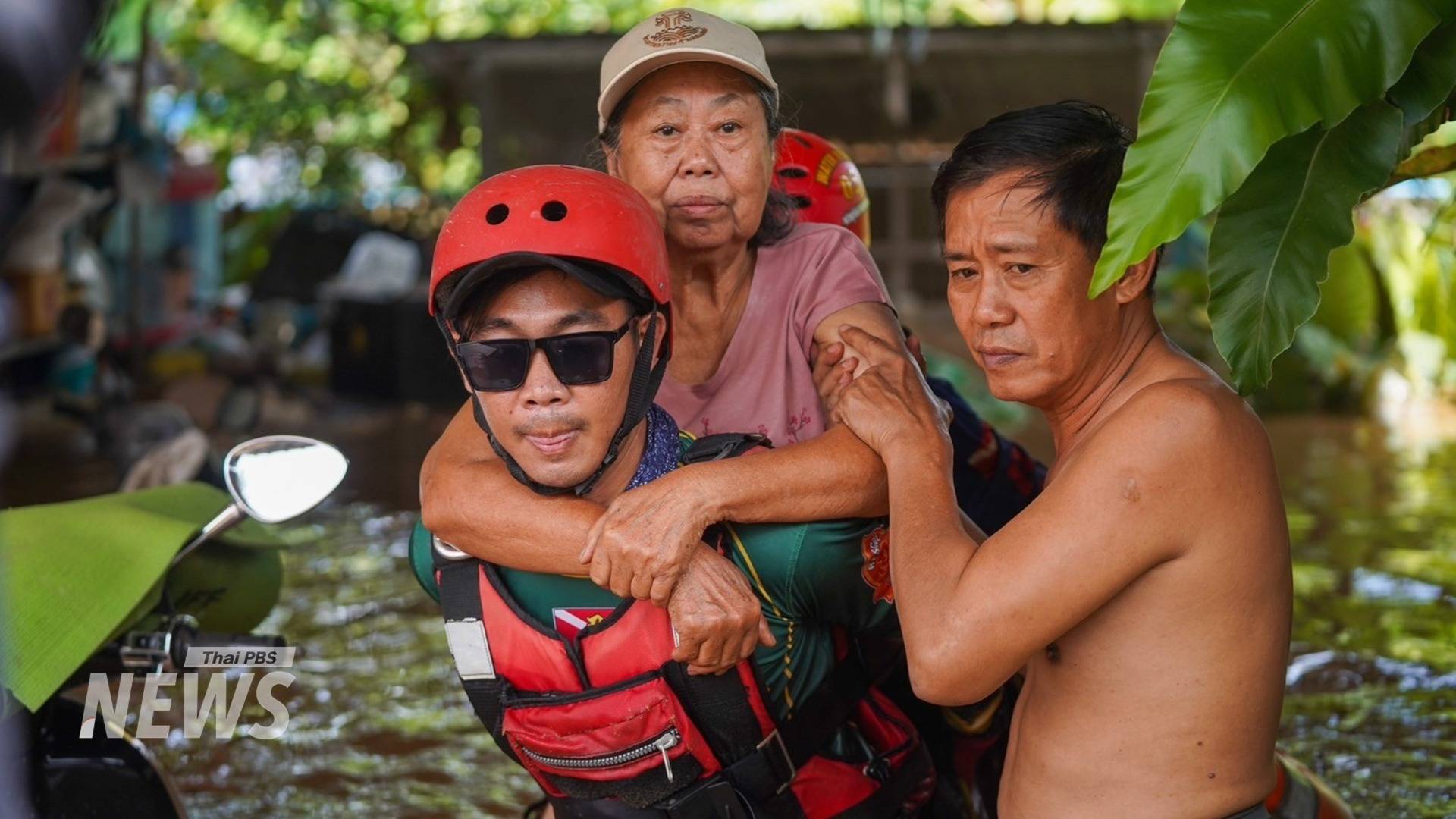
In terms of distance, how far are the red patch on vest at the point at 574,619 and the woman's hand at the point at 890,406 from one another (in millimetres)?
529

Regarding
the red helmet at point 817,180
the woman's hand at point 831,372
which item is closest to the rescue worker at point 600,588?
the woman's hand at point 831,372

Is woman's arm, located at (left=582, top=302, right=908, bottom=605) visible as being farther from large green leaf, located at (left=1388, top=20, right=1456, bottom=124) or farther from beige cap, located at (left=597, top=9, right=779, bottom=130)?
large green leaf, located at (left=1388, top=20, right=1456, bottom=124)

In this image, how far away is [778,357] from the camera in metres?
2.99

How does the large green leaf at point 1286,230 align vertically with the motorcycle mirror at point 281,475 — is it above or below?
above

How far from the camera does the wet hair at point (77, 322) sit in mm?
9906

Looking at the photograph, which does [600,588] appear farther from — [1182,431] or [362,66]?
[362,66]

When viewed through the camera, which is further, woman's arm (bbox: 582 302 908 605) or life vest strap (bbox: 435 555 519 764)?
life vest strap (bbox: 435 555 519 764)

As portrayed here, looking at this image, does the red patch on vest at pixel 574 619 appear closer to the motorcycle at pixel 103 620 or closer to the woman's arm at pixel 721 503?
the woman's arm at pixel 721 503

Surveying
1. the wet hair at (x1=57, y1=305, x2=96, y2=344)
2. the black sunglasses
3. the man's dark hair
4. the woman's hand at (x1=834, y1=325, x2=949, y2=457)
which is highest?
the man's dark hair

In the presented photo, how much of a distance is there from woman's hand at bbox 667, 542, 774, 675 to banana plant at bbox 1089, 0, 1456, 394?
0.76 meters

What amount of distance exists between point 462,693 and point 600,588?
3.22 metres

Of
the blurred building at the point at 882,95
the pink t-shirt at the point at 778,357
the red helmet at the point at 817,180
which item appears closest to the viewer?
the pink t-shirt at the point at 778,357

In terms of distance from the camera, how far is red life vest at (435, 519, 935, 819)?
2514 millimetres

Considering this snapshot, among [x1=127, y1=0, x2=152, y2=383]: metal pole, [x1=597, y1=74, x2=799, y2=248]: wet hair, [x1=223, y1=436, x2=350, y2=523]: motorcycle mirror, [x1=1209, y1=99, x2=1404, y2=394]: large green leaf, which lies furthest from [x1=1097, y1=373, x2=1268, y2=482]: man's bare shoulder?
[x1=127, y1=0, x2=152, y2=383]: metal pole
